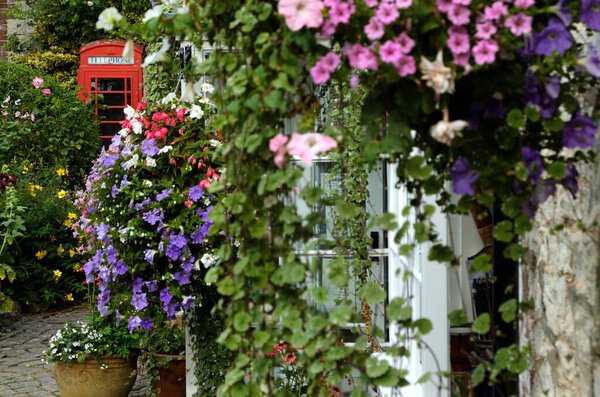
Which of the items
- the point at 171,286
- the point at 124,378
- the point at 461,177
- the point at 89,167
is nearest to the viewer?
the point at 461,177

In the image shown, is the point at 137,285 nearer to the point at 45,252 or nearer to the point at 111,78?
the point at 45,252

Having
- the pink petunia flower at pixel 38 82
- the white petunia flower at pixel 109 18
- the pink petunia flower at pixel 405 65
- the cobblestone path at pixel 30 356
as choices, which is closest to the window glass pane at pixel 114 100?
the pink petunia flower at pixel 38 82

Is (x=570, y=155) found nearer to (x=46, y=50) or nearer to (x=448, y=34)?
(x=448, y=34)

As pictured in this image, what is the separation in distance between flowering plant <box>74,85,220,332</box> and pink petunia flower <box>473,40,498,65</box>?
2.69 m

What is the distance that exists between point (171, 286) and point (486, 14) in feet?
9.81

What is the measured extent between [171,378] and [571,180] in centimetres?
351

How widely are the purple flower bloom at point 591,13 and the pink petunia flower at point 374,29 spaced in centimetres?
42

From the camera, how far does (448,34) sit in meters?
1.79

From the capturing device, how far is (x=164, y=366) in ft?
16.4

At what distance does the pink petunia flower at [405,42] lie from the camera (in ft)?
5.67

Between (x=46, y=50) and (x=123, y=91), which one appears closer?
(x=123, y=91)

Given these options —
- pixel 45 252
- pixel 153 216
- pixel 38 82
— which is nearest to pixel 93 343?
pixel 153 216

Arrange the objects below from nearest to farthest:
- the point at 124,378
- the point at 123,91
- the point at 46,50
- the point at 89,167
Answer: the point at 124,378
the point at 89,167
the point at 123,91
the point at 46,50

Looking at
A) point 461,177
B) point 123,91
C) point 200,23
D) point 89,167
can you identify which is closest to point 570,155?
point 461,177
